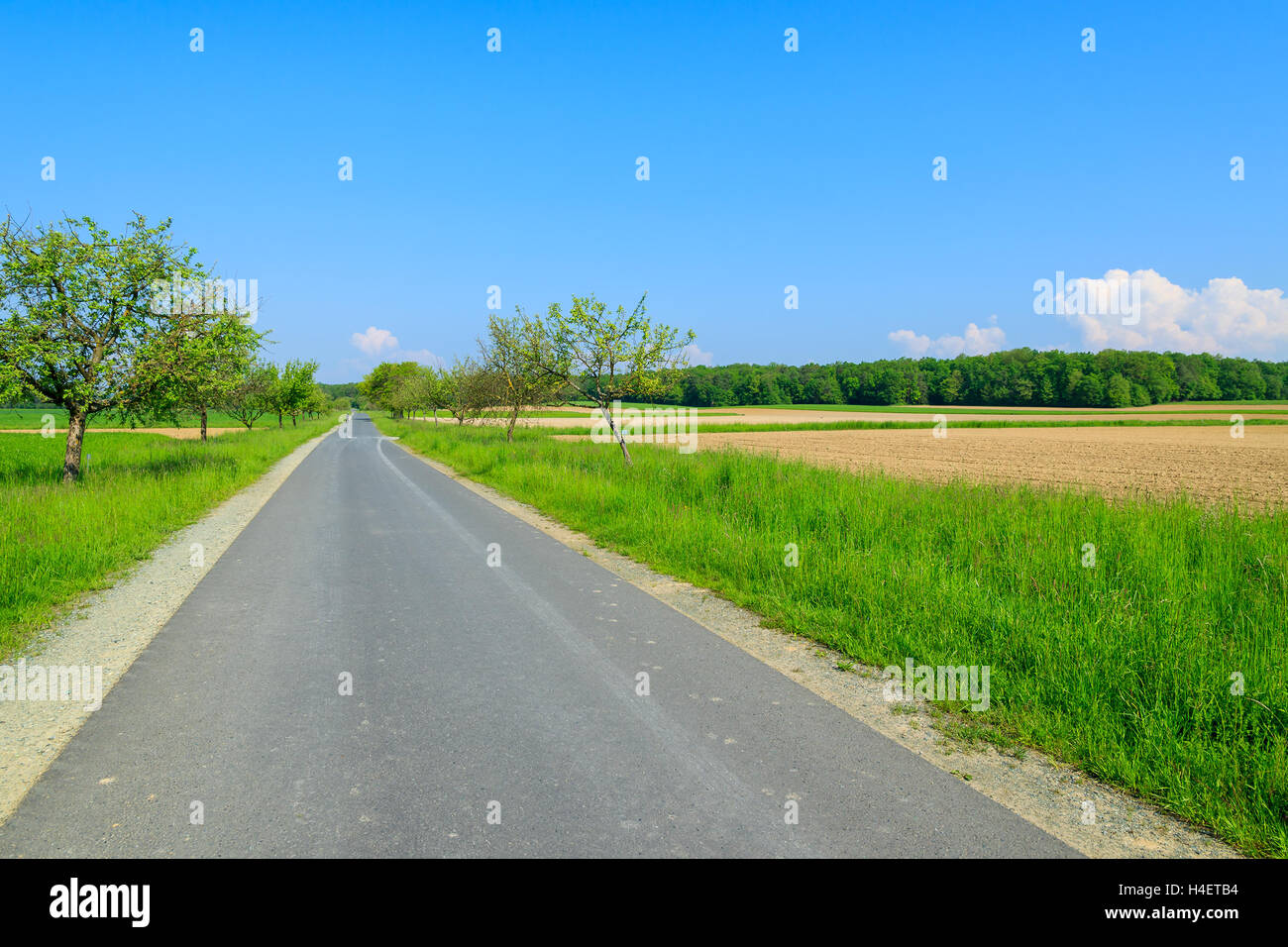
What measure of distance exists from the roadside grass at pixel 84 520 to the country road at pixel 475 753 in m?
1.60

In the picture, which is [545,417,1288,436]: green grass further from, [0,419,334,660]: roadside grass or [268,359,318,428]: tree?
[0,419,334,660]: roadside grass

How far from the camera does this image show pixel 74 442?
15.9 metres

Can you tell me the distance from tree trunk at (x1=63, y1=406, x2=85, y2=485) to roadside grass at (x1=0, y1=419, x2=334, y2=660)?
0.36m

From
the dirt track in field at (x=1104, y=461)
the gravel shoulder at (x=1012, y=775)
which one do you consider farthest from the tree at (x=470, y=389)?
the gravel shoulder at (x=1012, y=775)

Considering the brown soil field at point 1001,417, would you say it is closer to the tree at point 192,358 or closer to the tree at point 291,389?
the tree at point 291,389

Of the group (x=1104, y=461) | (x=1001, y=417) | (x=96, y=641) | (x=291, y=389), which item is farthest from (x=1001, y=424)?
(x=96, y=641)

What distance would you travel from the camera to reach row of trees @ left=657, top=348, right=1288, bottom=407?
4254 inches

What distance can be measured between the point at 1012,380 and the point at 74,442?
126931 millimetres

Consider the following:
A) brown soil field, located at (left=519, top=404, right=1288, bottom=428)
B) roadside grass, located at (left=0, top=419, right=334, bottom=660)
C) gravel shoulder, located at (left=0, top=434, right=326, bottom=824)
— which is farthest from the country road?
brown soil field, located at (left=519, top=404, right=1288, bottom=428)
